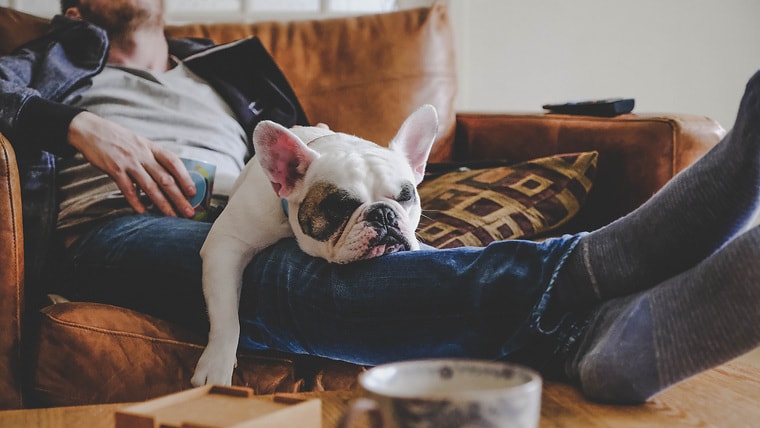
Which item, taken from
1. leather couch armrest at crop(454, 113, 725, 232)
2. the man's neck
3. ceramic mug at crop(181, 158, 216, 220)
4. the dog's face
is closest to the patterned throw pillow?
leather couch armrest at crop(454, 113, 725, 232)

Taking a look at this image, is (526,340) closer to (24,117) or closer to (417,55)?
(24,117)

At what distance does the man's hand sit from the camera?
1.35 metres

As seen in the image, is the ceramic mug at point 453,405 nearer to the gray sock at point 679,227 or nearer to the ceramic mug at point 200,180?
the gray sock at point 679,227

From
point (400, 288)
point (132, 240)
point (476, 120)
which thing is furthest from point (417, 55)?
point (400, 288)

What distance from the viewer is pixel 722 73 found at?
2.67 metres

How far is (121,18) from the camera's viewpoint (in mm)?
1810

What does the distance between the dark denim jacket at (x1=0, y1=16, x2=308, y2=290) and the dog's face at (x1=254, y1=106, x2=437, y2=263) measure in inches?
17.5

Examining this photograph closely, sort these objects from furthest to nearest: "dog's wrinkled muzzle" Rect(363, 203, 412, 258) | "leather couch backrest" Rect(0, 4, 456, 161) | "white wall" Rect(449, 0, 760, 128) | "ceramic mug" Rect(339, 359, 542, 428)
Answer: "white wall" Rect(449, 0, 760, 128), "leather couch backrest" Rect(0, 4, 456, 161), "dog's wrinkled muzzle" Rect(363, 203, 412, 258), "ceramic mug" Rect(339, 359, 542, 428)

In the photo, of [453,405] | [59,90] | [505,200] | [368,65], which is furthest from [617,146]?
[453,405]

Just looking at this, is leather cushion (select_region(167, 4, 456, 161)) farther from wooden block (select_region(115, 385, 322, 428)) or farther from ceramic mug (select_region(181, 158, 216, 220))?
wooden block (select_region(115, 385, 322, 428))

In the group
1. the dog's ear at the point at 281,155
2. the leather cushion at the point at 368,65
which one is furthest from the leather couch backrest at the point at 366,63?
the dog's ear at the point at 281,155

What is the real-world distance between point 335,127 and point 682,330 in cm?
135

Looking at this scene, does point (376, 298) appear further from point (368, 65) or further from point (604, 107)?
point (368, 65)

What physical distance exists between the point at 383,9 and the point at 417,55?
815 mm
